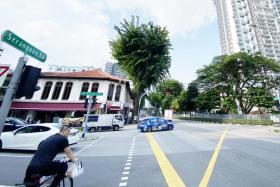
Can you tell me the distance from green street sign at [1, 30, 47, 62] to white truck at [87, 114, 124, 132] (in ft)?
65.6

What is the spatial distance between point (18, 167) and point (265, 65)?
1881 inches

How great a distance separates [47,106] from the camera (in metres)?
30.3

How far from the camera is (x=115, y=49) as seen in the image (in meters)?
36.2

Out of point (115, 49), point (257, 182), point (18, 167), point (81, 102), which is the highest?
point (115, 49)

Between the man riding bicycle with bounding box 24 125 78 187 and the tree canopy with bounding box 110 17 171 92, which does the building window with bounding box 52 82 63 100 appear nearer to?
the tree canopy with bounding box 110 17 171 92

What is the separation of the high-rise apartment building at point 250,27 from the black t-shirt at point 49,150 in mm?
102921

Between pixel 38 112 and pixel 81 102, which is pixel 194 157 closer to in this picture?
pixel 81 102

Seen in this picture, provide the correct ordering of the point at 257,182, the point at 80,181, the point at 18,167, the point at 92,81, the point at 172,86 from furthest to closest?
the point at 172,86 < the point at 92,81 < the point at 18,167 < the point at 80,181 < the point at 257,182

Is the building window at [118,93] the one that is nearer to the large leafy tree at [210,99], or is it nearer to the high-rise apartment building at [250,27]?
the large leafy tree at [210,99]

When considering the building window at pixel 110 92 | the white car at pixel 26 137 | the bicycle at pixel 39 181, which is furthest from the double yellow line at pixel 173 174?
the building window at pixel 110 92

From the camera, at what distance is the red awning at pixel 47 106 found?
97.3ft

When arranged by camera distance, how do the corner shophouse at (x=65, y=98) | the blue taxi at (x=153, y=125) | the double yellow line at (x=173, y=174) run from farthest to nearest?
the corner shophouse at (x=65, y=98), the blue taxi at (x=153, y=125), the double yellow line at (x=173, y=174)

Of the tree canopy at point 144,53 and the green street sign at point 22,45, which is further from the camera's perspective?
the tree canopy at point 144,53

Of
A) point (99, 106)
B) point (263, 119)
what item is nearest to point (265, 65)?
point (263, 119)
